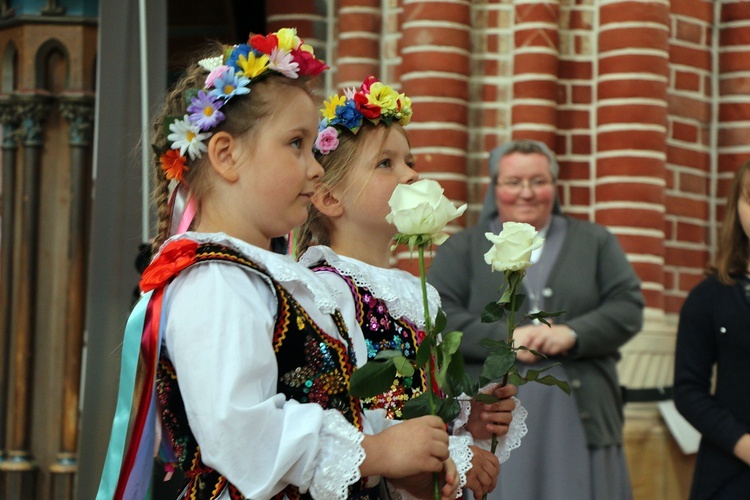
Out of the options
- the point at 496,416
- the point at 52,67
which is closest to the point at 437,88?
the point at 52,67

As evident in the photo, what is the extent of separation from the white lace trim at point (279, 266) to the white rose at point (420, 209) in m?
0.20

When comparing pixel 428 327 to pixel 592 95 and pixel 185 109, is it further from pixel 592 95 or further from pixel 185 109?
pixel 592 95

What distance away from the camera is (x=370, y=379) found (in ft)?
5.87

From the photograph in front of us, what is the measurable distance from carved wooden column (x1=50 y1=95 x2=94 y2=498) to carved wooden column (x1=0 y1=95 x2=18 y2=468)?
0.74 feet

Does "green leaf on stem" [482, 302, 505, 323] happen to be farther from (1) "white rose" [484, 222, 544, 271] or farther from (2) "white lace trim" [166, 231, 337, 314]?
(2) "white lace trim" [166, 231, 337, 314]

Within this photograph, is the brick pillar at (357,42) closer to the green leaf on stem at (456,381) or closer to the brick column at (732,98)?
the brick column at (732,98)

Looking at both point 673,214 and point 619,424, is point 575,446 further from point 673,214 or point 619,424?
point 673,214

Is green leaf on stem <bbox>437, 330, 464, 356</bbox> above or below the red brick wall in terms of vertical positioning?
below

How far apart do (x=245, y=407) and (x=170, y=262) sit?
31cm

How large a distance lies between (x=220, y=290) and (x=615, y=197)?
3015mm

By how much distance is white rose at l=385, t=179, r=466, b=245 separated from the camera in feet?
5.96

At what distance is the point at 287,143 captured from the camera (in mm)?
1962

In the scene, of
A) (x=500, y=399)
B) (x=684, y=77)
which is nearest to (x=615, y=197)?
(x=684, y=77)

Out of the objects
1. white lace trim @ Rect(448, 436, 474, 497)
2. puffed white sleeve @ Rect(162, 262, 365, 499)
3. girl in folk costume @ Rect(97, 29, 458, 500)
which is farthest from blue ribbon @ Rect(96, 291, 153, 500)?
white lace trim @ Rect(448, 436, 474, 497)
